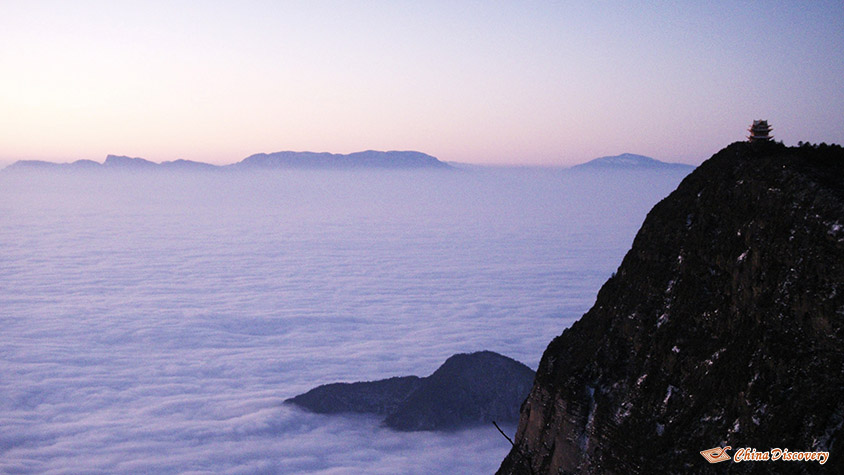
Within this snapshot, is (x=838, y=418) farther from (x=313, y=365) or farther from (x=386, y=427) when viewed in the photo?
(x=313, y=365)

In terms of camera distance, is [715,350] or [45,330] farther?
[45,330]

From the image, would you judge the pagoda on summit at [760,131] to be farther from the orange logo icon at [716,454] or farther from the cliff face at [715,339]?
the orange logo icon at [716,454]

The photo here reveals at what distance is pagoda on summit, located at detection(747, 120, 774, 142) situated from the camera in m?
8.89

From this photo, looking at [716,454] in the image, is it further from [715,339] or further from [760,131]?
[760,131]

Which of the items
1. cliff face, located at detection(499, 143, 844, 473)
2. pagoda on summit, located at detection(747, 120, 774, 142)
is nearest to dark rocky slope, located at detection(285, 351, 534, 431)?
cliff face, located at detection(499, 143, 844, 473)

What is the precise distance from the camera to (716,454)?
7.14 meters

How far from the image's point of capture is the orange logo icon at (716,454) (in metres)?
7.04

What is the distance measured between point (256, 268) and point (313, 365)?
6212cm

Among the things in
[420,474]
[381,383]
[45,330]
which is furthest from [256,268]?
[420,474]

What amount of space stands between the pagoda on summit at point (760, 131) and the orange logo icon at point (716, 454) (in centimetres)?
455

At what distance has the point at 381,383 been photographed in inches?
1692

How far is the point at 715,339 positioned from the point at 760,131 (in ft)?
11.0

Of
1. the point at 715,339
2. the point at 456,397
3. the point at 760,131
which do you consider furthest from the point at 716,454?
the point at 456,397

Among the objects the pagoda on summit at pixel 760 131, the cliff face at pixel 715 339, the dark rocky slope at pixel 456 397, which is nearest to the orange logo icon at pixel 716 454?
the cliff face at pixel 715 339
